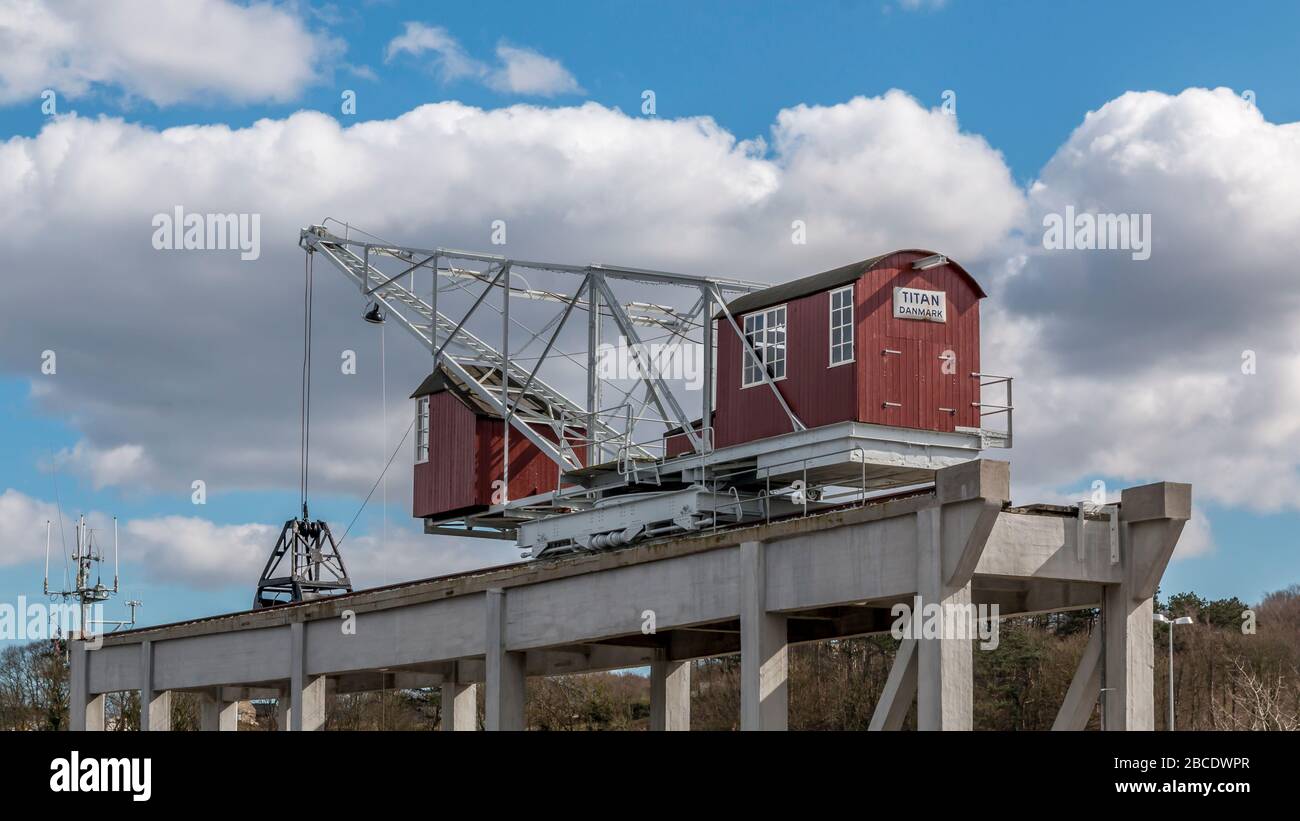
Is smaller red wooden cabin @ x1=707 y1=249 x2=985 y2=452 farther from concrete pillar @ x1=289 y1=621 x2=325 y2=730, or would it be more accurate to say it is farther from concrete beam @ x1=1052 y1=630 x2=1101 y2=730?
concrete pillar @ x1=289 y1=621 x2=325 y2=730

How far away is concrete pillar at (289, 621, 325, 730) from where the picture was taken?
47.5 meters

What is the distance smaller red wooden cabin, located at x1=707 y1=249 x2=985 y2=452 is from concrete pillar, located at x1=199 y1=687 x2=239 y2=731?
90.1 feet

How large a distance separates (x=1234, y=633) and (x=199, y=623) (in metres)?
55.7

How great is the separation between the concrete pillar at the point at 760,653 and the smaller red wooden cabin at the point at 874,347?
4.18m

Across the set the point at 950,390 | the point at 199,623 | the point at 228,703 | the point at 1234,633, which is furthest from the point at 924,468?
the point at 1234,633

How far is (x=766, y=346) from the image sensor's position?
127ft

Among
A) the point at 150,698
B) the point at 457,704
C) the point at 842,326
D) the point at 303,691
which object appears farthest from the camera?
the point at 150,698

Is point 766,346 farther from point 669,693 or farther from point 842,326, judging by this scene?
point 669,693

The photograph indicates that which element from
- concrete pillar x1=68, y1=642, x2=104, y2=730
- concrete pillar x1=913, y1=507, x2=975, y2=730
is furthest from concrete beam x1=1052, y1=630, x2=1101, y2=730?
concrete pillar x1=68, y1=642, x2=104, y2=730

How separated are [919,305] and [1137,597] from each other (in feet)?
25.5

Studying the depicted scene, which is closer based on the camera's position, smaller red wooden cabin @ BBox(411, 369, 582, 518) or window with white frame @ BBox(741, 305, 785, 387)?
window with white frame @ BBox(741, 305, 785, 387)

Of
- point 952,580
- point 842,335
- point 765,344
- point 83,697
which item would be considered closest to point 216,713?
point 83,697

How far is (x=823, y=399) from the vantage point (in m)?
36.6

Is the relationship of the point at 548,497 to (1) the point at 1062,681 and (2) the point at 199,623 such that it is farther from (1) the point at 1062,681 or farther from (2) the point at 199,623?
(1) the point at 1062,681
